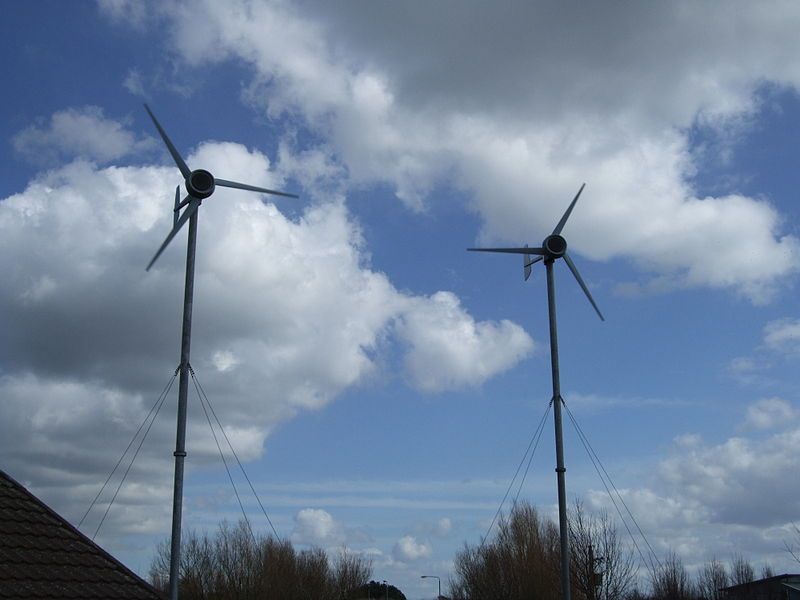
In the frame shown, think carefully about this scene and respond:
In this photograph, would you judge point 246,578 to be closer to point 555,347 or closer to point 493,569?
point 493,569

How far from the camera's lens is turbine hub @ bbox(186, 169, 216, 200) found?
2695 centimetres

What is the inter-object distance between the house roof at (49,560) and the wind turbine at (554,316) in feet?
51.8

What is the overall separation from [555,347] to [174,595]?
16934 millimetres

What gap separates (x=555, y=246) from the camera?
117ft

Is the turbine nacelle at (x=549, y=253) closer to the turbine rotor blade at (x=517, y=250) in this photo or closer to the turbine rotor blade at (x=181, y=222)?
the turbine rotor blade at (x=517, y=250)

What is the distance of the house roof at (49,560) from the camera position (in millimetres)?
15891

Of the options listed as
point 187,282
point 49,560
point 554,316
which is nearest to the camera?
point 49,560

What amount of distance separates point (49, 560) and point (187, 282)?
29.7 feet

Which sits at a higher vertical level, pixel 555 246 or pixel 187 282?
pixel 555 246

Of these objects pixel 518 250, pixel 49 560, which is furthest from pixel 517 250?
pixel 49 560

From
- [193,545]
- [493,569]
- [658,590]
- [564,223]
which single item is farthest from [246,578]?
[564,223]

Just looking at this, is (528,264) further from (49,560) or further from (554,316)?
(49,560)

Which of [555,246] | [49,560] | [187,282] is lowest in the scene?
[49,560]

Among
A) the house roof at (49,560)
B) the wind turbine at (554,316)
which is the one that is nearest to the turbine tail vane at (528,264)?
the wind turbine at (554,316)
